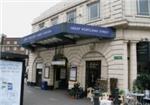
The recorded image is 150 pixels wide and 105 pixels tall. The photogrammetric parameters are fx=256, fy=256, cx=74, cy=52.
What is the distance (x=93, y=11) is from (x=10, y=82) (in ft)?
32.6

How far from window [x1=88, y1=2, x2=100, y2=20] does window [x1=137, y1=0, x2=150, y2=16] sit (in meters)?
3.00

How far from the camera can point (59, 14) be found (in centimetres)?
2298

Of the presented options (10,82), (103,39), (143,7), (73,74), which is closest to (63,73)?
(73,74)

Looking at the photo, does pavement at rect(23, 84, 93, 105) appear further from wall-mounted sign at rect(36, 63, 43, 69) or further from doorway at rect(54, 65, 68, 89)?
wall-mounted sign at rect(36, 63, 43, 69)

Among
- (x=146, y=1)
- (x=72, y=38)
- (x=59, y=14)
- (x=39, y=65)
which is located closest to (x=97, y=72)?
(x=72, y=38)

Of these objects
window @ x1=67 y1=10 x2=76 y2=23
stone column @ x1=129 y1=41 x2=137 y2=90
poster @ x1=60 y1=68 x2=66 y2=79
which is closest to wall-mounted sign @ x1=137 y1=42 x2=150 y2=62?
stone column @ x1=129 y1=41 x2=137 y2=90

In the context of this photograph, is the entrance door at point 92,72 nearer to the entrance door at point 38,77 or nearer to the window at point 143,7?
the window at point 143,7

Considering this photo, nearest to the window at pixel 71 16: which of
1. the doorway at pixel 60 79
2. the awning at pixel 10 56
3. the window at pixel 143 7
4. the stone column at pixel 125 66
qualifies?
the doorway at pixel 60 79

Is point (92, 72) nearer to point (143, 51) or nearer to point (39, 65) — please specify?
point (143, 51)

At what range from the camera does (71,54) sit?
2033 cm

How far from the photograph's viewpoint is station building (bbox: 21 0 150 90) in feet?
51.8

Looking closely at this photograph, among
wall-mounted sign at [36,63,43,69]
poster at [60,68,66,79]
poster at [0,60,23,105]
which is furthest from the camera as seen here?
wall-mounted sign at [36,63,43,69]

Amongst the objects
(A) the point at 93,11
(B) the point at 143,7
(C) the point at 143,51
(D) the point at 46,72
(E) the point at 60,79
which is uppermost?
(A) the point at 93,11

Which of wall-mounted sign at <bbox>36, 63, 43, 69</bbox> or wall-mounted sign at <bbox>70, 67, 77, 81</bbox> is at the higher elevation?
wall-mounted sign at <bbox>36, 63, 43, 69</bbox>
